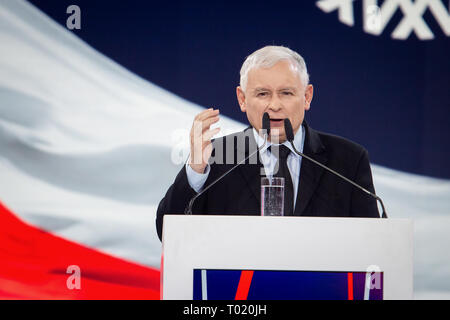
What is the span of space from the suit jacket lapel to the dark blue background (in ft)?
3.31

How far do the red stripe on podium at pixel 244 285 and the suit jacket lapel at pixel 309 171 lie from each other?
70 cm

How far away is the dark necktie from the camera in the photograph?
6.63 feet

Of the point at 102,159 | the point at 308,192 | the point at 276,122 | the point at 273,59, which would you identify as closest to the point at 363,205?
the point at 308,192

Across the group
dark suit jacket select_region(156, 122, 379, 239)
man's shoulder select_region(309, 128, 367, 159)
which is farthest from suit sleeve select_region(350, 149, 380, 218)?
man's shoulder select_region(309, 128, 367, 159)

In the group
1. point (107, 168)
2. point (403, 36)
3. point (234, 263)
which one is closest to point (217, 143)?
point (107, 168)

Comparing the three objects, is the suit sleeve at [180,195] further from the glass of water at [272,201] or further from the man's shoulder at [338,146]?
the man's shoulder at [338,146]

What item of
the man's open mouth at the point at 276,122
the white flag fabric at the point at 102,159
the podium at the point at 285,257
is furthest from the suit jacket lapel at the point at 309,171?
the white flag fabric at the point at 102,159

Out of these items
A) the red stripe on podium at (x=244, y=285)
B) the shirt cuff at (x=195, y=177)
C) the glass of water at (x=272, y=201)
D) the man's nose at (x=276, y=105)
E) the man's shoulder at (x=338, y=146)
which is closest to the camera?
the red stripe on podium at (x=244, y=285)

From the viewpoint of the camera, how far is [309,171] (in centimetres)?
208

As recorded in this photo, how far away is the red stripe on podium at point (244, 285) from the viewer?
1.29 metres

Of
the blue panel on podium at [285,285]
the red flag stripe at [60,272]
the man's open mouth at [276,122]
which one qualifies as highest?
the man's open mouth at [276,122]

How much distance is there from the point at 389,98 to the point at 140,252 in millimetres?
1634
